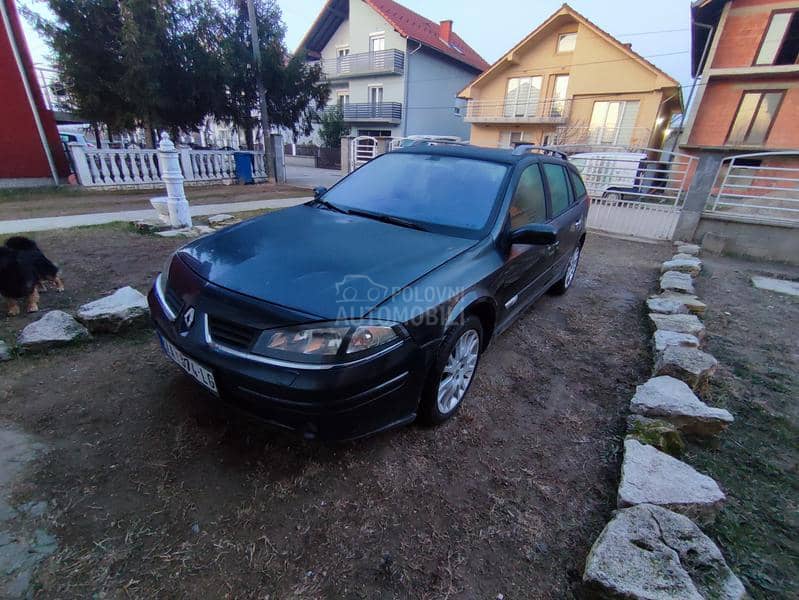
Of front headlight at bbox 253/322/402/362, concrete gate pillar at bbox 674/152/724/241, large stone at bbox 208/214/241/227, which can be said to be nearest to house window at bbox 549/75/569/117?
concrete gate pillar at bbox 674/152/724/241

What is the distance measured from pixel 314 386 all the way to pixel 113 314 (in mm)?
2340

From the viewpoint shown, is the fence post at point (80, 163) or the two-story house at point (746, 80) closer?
the fence post at point (80, 163)

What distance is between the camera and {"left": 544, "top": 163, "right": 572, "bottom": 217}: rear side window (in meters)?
3.45

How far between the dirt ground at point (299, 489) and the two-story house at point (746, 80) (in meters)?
17.2

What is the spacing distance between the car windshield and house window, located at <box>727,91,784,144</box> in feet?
62.7

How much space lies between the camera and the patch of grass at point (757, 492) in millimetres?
1581

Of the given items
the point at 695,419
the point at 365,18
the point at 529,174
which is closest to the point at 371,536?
the point at 695,419

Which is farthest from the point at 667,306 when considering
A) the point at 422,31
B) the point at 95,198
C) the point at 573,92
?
the point at 422,31

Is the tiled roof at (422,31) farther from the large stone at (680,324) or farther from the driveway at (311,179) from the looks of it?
the large stone at (680,324)

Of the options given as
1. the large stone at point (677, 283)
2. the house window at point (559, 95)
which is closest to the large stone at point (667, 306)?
the large stone at point (677, 283)

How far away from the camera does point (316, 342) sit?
1.61 metres

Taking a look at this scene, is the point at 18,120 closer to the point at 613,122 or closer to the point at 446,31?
the point at 613,122

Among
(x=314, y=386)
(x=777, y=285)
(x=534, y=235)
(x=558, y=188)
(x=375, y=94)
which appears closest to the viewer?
(x=314, y=386)

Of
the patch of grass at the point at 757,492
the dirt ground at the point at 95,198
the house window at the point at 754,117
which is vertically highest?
the house window at the point at 754,117
